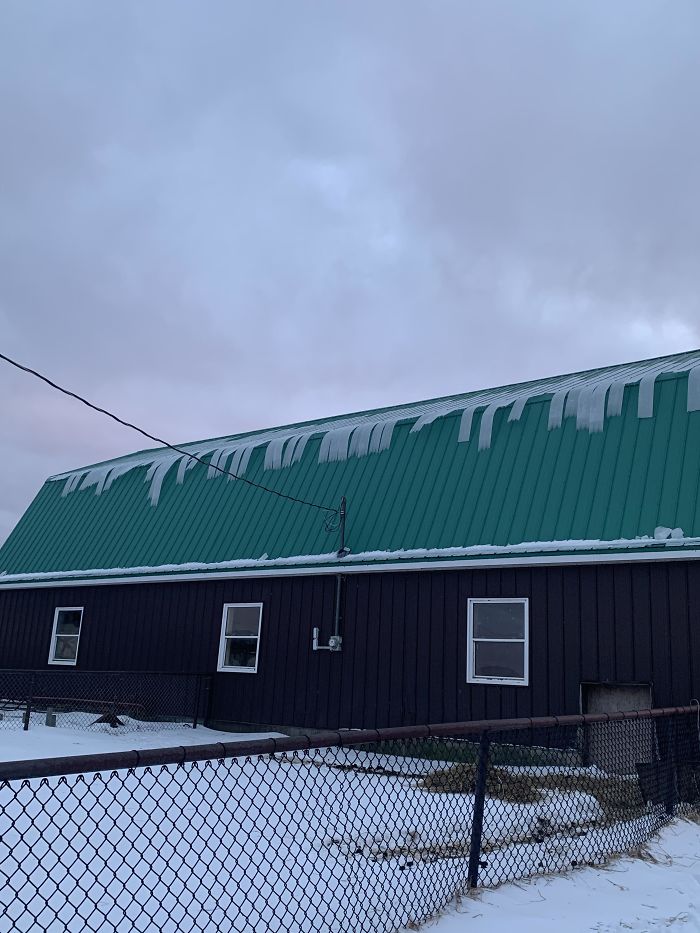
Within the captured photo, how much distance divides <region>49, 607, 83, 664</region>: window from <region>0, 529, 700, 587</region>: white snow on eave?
912mm

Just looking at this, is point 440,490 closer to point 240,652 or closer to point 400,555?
point 400,555

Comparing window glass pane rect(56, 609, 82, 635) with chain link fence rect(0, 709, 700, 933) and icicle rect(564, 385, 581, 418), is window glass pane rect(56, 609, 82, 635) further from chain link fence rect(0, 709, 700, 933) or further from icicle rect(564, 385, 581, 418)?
icicle rect(564, 385, 581, 418)

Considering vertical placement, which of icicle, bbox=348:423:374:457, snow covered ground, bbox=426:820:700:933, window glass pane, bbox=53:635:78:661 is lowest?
snow covered ground, bbox=426:820:700:933

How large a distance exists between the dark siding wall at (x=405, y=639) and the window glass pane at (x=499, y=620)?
0.25 meters

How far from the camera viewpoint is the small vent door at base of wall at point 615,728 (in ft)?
34.9

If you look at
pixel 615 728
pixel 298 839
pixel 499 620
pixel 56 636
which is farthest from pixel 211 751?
pixel 56 636

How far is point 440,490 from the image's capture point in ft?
48.3

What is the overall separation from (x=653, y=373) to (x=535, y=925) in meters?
10.9

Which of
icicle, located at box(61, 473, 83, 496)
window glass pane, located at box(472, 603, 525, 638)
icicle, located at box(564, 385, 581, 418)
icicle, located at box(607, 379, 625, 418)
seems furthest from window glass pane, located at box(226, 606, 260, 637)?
icicle, located at box(61, 473, 83, 496)

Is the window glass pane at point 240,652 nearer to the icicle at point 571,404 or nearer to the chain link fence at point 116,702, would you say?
the chain link fence at point 116,702

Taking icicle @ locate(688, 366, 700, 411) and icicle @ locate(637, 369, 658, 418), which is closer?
icicle @ locate(688, 366, 700, 411)

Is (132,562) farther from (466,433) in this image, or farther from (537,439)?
(537,439)

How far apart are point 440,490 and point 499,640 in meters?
2.94

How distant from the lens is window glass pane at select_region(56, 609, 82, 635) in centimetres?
1948
